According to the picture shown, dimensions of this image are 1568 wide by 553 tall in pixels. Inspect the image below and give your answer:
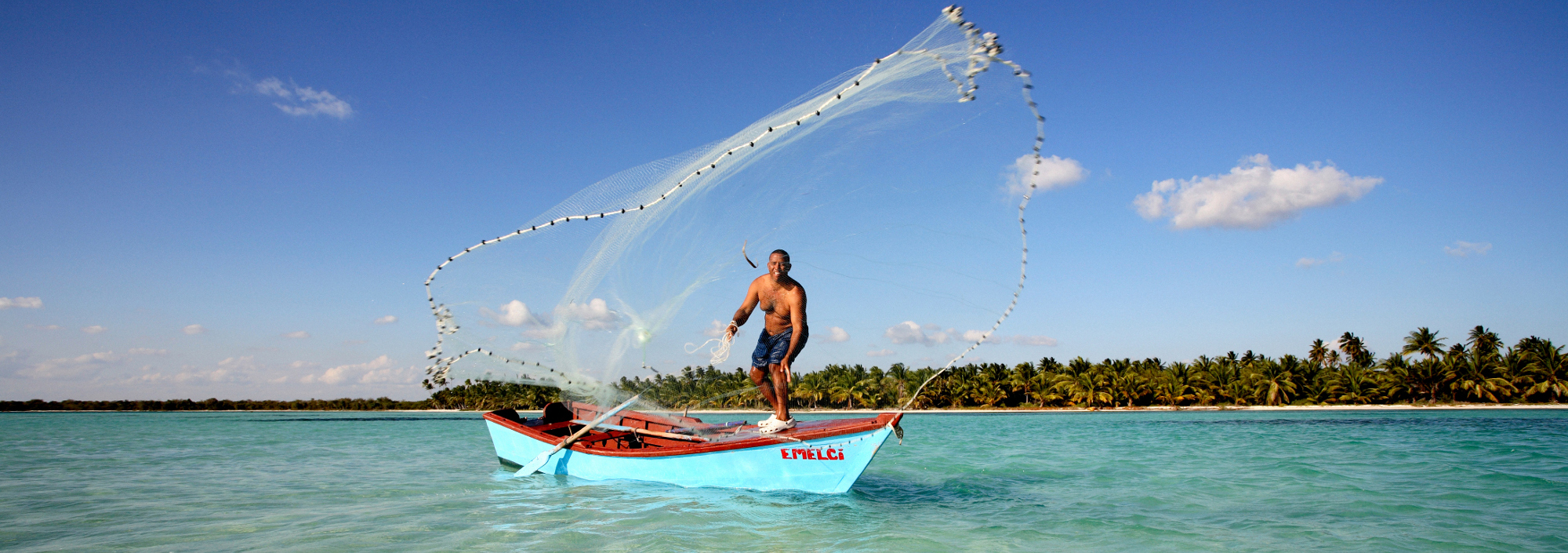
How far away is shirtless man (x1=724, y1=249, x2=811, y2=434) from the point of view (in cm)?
906

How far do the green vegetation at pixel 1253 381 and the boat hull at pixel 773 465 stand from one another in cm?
3654

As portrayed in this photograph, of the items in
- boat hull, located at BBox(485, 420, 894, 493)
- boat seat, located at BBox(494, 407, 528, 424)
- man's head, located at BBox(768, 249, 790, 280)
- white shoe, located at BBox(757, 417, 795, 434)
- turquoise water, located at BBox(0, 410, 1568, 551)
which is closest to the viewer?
turquoise water, located at BBox(0, 410, 1568, 551)

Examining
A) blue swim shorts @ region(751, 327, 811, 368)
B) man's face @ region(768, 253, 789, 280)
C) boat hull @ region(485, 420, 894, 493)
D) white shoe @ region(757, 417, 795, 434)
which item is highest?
man's face @ region(768, 253, 789, 280)

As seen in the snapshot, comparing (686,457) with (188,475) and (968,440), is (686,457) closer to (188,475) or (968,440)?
(188,475)

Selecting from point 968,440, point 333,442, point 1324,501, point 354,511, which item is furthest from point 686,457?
point 333,442

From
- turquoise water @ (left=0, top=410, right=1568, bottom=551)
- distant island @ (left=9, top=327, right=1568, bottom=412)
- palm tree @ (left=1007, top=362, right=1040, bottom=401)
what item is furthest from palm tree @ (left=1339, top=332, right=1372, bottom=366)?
turquoise water @ (left=0, top=410, right=1568, bottom=551)

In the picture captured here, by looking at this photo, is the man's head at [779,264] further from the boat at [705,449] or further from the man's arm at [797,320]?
the boat at [705,449]

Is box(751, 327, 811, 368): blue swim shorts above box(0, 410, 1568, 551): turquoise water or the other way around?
above

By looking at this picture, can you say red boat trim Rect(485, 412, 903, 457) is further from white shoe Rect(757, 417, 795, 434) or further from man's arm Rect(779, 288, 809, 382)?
man's arm Rect(779, 288, 809, 382)

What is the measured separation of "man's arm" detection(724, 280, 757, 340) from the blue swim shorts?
30 cm

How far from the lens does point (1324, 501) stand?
1089cm

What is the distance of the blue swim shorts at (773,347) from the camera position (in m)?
9.20

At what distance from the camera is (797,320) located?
9039 millimetres

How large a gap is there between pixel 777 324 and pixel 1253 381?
7418 centimetres
